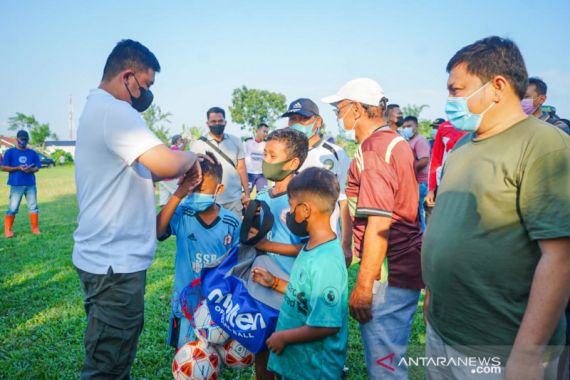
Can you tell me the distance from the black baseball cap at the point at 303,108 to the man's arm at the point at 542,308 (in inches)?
129

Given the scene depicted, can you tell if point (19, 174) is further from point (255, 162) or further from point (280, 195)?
point (280, 195)

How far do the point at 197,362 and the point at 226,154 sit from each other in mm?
4066

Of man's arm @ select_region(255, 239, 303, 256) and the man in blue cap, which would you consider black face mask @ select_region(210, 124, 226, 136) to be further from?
man's arm @ select_region(255, 239, 303, 256)

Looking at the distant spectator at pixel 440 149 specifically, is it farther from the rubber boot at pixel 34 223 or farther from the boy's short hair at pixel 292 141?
the rubber boot at pixel 34 223

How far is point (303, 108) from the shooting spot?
4590 mm

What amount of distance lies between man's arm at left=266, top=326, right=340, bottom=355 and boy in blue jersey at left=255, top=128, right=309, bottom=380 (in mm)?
491

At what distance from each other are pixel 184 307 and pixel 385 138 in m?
1.82

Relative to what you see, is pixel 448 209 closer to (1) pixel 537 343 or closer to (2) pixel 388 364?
(1) pixel 537 343

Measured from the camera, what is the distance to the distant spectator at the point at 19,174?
29.8 feet

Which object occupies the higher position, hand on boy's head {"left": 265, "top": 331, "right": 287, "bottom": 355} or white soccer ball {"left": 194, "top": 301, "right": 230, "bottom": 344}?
hand on boy's head {"left": 265, "top": 331, "right": 287, "bottom": 355}

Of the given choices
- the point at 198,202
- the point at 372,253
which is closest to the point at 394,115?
the point at 198,202

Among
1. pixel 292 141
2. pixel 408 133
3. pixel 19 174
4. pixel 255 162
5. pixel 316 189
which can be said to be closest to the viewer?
pixel 316 189

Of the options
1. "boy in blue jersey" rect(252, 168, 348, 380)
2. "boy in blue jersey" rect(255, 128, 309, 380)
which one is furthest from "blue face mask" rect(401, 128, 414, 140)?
"boy in blue jersey" rect(252, 168, 348, 380)

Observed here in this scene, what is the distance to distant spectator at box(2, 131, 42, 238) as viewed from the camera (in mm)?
9094
